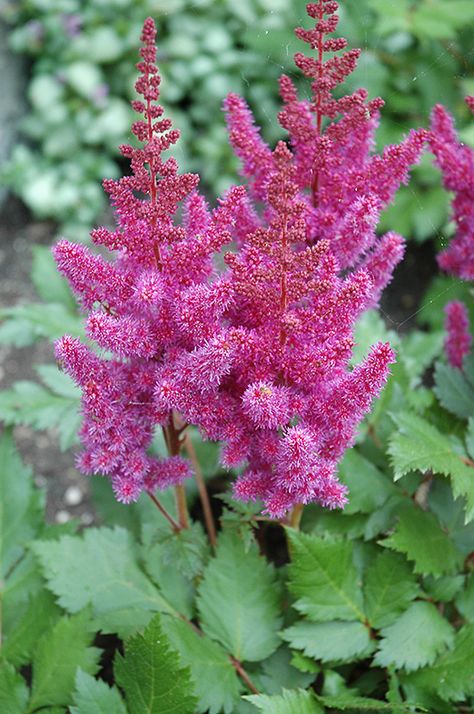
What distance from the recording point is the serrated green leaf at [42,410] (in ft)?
6.84

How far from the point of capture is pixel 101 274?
1.29m

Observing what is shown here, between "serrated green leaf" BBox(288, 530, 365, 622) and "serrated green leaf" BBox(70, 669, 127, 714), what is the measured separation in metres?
0.39

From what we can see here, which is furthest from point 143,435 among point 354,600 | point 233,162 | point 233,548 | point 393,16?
point 233,162

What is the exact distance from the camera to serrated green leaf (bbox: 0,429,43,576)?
6.51 ft

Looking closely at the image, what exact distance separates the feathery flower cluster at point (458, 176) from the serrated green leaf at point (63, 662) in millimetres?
1022

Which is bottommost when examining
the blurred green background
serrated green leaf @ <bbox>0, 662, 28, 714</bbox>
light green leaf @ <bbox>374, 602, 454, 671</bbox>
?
light green leaf @ <bbox>374, 602, 454, 671</bbox>

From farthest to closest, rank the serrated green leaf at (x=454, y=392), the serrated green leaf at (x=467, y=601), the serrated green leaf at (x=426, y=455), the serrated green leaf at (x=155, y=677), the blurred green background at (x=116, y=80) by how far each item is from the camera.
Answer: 1. the blurred green background at (x=116, y=80)
2. the serrated green leaf at (x=454, y=392)
3. the serrated green leaf at (x=467, y=601)
4. the serrated green leaf at (x=426, y=455)
5. the serrated green leaf at (x=155, y=677)

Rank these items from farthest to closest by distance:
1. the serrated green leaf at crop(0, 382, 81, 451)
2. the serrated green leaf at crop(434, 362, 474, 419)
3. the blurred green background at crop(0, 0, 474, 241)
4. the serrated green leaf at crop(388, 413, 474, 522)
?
the blurred green background at crop(0, 0, 474, 241) < the serrated green leaf at crop(0, 382, 81, 451) < the serrated green leaf at crop(434, 362, 474, 419) < the serrated green leaf at crop(388, 413, 474, 522)

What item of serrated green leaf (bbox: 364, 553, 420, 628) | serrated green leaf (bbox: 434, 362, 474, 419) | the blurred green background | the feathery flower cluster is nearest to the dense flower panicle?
serrated green leaf (bbox: 434, 362, 474, 419)

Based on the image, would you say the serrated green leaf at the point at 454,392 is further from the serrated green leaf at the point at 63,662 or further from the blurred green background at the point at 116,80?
the blurred green background at the point at 116,80

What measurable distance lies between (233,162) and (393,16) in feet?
3.84

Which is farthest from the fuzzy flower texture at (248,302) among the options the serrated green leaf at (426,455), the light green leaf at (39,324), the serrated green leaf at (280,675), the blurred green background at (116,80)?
the blurred green background at (116,80)

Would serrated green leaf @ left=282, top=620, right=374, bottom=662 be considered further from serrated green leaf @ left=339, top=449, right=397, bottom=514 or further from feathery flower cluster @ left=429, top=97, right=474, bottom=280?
feathery flower cluster @ left=429, top=97, right=474, bottom=280

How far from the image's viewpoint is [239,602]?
178cm
